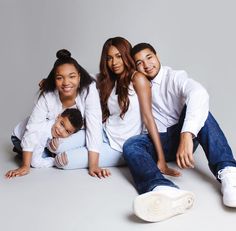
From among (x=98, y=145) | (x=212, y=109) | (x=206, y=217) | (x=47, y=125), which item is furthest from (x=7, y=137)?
(x=206, y=217)

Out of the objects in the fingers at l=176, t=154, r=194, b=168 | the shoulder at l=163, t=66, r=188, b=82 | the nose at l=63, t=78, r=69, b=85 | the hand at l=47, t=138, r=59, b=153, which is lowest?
the hand at l=47, t=138, r=59, b=153

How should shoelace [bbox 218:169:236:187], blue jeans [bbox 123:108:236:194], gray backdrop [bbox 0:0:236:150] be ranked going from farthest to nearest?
gray backdrop [bbox 0:0:236:150] → blue jeans [bbox 123:108:236:194] → shoelace [bbox 218:169:236:187]

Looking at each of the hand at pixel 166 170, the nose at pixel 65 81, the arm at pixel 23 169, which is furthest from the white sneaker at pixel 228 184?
the arm at pixel 23 169

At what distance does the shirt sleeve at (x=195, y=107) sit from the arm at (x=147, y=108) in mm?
214

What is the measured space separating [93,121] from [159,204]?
71cm

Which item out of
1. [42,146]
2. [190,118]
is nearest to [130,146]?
[190,118]

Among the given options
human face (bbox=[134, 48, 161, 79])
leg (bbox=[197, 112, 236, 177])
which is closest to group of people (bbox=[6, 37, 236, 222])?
human face (bbox=[134, 48, 161, 79])

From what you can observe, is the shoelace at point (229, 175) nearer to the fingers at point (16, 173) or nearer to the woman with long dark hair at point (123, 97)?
the woman with long dark hair at point (123, 97)

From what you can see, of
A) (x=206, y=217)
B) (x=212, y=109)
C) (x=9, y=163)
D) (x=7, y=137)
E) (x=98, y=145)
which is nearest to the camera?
(x=206, y=217)

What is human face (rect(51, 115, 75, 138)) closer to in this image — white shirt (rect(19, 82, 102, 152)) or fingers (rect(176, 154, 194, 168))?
white shirt (rect(19, 82, 102, 152))

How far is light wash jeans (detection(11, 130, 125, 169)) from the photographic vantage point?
89.6 inches

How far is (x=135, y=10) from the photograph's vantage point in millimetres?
3193

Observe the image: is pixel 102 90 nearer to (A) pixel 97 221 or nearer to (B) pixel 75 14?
(A) pixel 97 221

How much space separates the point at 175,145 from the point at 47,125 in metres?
0.65
